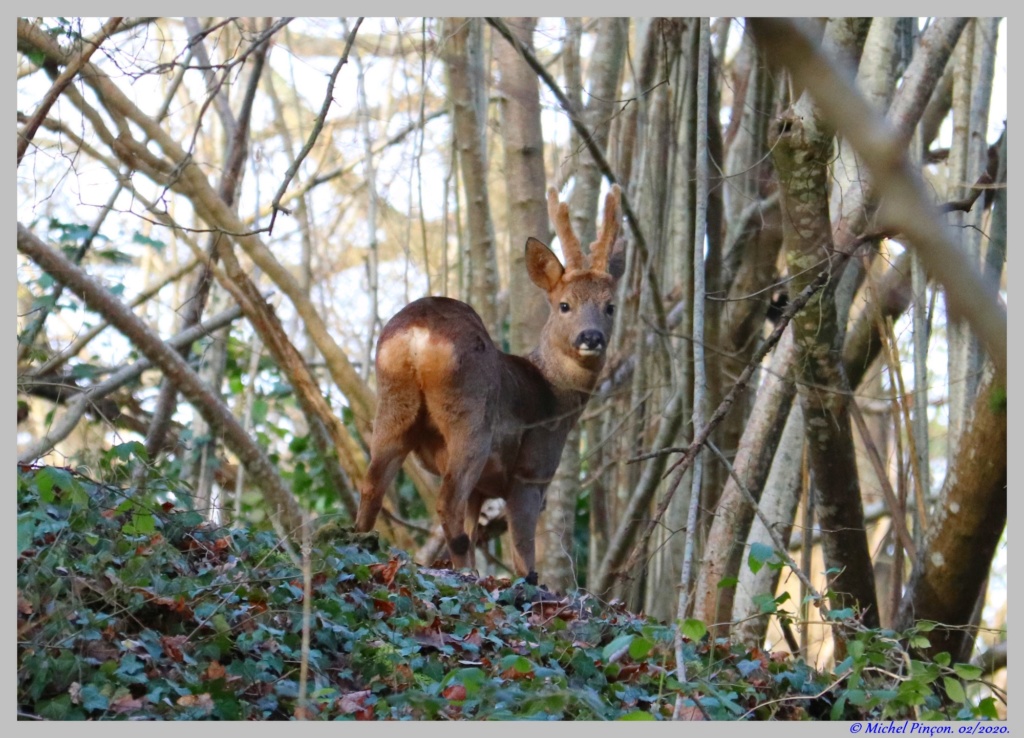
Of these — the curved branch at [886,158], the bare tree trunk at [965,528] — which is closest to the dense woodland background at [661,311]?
the bare tree trunk at [965,528]

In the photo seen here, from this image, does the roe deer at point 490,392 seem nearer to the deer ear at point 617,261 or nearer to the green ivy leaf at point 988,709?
the deer ear at point 617,261

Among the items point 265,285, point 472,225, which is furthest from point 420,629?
point 265,285

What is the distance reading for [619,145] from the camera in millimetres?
11570

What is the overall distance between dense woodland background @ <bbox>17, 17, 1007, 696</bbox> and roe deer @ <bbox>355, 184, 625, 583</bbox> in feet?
1.80

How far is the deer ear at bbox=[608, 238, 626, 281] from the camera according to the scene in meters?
8.98

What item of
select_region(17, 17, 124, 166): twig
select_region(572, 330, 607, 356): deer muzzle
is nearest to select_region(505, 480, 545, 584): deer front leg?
select_region(572, 330, 607, 356): deer muzzle

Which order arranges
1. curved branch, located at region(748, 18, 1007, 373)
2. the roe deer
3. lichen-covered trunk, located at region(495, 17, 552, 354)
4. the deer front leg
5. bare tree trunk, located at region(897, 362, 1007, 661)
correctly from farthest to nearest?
1. lichen-covered trunk, located at region(495, 17, 552, 354)
2. the deer front leg
3. the roe deer
4. bare tree trunk, located at region(897, 362, 1007, 661)
5. curved branch, located at region(748, 18, 1007, 373)

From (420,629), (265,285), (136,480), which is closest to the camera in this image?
(420,629)

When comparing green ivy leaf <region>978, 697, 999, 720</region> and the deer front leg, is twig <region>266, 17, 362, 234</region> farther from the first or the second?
green ivy leaf <region>978, 697, 999, 720</region>

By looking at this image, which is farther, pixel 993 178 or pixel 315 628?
pixel 993 178

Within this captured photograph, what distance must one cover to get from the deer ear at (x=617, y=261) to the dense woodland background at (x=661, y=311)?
492 mm

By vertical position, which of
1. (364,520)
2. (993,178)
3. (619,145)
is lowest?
(364,520)

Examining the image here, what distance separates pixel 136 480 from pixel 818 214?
389cm

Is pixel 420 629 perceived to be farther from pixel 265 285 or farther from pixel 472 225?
pixel 265 285
